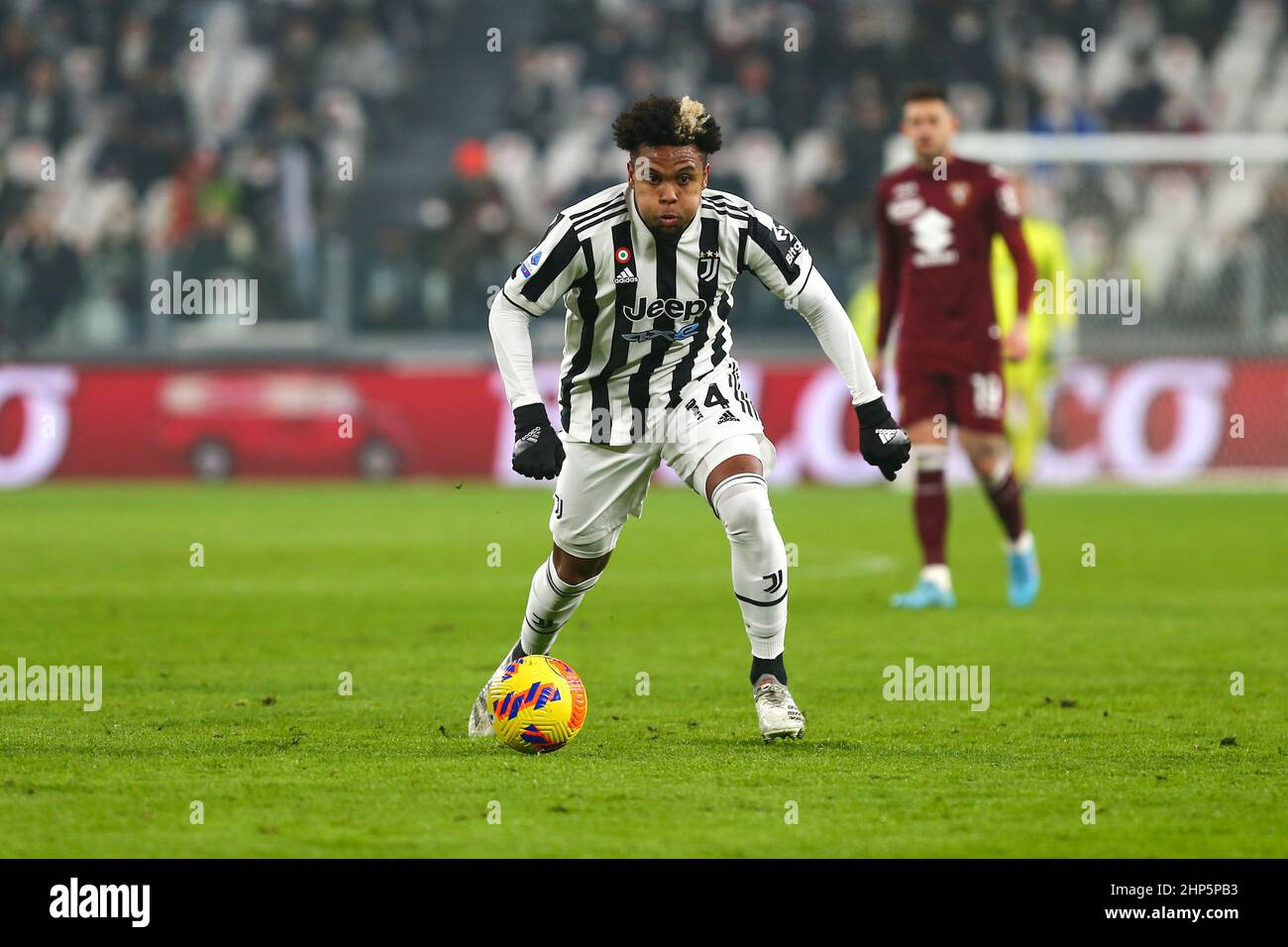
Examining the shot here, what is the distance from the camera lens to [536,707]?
5914 mm

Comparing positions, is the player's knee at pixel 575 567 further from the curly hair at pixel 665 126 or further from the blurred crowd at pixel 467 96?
the blurred crowd at pixel 467 96

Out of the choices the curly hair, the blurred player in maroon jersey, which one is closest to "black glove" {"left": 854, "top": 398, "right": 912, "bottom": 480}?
the curly hair

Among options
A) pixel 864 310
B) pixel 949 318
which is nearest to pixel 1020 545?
pixel 949 318

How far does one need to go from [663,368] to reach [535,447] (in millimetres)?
725

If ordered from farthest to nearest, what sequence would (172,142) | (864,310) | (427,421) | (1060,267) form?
(172,142)
(427,421)
(864,310)
(1060,267)

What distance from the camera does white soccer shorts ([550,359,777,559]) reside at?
6.32 metres

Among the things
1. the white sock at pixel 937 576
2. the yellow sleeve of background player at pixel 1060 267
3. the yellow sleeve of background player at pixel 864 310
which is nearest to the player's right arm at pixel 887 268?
the white sock at pixel 937 576

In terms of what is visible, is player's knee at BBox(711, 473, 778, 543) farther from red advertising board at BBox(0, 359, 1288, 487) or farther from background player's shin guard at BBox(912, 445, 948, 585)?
red advertising board at BBox(0, 359, 1288, 487)

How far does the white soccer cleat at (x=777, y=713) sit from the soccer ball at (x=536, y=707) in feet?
1.86

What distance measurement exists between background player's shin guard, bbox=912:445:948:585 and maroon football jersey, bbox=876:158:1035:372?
0.47m

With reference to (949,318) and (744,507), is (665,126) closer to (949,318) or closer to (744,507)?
(744,507)

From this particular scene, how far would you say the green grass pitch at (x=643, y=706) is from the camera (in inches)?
190

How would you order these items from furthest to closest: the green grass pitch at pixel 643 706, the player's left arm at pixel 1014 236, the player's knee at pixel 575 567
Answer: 1. the player's left arm at pixel 1014 236
2. the player's knee at pixel 575 567
3. the green grass pitch at pixel 643 706
